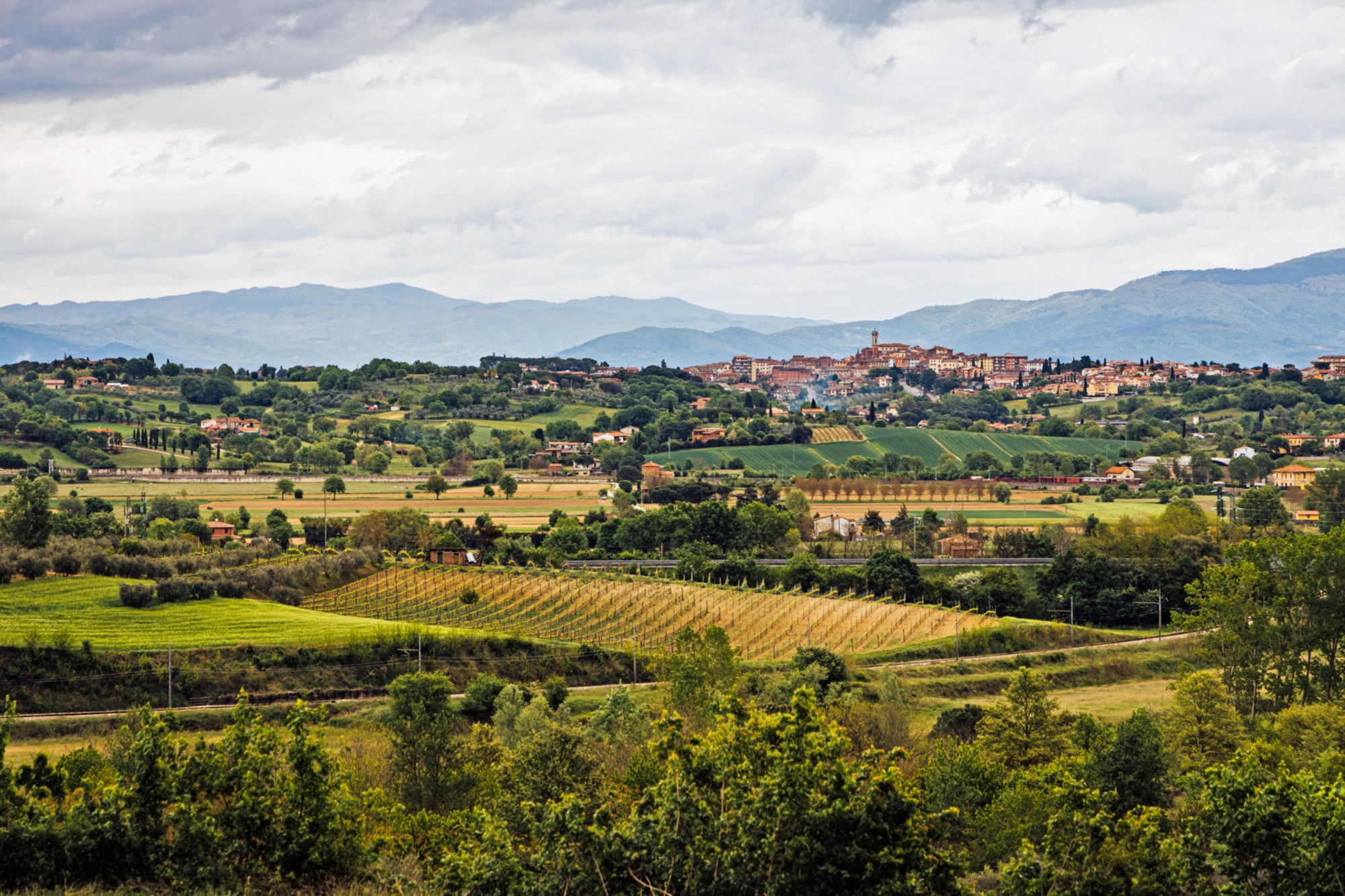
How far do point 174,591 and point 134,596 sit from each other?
1.81 m

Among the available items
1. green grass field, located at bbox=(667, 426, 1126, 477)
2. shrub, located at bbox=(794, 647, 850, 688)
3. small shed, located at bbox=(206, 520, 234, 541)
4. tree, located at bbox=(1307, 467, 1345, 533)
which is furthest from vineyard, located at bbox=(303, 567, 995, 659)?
green grass field, located at bbox=(667, 426, 1126, 477)

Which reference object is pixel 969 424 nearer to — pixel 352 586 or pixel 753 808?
pixel 352 586

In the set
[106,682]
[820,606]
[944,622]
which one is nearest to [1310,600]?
[944,622]

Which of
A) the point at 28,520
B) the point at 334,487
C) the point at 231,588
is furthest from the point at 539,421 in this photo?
the point at 231,588

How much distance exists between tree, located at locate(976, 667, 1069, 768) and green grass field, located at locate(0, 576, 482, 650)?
21.3 m

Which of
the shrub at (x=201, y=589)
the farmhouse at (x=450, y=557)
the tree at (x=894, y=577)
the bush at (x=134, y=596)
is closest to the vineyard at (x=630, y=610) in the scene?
the tree at (x=894, y=577)

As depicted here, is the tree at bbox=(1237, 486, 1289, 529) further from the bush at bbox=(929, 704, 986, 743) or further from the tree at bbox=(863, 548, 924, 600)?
the bush at bbox=(929, 704, 986, 743)

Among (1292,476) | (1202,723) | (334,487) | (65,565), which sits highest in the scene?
(334,487)

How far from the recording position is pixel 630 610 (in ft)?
162

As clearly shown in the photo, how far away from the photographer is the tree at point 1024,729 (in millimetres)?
29188

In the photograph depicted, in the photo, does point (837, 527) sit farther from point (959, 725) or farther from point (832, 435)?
point (832, 435)

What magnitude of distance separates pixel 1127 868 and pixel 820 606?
36869 mm

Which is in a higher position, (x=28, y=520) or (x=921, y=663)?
(x=28, y=520)

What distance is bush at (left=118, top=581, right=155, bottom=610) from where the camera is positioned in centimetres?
4059
